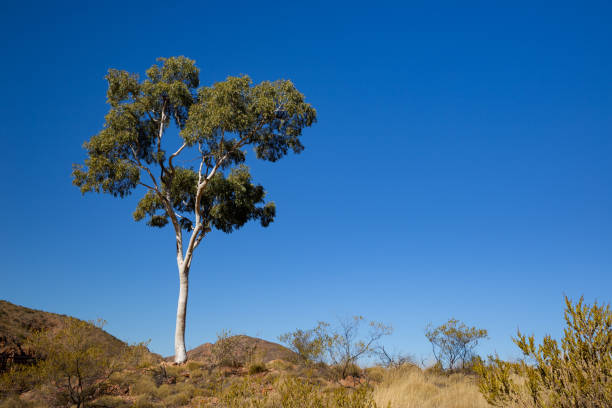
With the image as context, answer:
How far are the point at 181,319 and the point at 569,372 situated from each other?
51.9ft

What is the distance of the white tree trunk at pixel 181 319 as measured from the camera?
61.4 ft

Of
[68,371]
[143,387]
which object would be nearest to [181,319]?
[143,387]

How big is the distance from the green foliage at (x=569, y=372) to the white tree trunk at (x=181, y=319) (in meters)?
14.6

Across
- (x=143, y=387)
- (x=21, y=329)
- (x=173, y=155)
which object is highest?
(x=173, y=155)

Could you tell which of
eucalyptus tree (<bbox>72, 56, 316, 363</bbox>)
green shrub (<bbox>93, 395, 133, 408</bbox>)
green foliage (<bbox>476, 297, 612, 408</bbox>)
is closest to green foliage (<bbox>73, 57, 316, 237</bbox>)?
eucalyptus tree (<bbox>72, 56, 316, 363</bbox>)

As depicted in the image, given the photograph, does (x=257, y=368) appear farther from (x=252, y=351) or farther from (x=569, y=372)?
(x=569, y=372)

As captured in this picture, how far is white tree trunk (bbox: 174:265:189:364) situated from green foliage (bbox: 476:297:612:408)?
14618 mm

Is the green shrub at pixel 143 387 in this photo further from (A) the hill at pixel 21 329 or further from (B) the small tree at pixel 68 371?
(A) the hill at pixel 21 329

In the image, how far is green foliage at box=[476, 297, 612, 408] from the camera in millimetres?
6406

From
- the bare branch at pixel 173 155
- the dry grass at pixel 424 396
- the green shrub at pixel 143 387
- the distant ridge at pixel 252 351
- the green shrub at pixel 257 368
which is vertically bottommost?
the dry grass at pixel 424 396

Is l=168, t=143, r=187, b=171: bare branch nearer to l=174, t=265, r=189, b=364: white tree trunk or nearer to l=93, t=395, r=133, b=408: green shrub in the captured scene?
l=174, t=265, r=189, b=364: white tree trunk

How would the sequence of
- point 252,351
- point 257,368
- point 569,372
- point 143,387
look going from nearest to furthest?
point 569,372, point 143,387, point 257,368, point 252,351

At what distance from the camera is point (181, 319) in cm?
1902

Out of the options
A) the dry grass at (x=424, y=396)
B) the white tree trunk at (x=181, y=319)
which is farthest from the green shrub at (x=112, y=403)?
the dry grass at (x=424, y=396)
